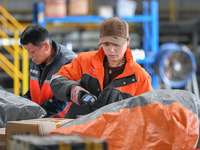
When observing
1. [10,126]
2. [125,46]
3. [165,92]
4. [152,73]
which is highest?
[125,46]

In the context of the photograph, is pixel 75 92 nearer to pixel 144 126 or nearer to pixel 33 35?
pixel 144 126

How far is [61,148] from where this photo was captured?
38.6 inches

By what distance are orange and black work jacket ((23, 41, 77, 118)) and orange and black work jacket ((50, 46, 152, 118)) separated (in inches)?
15.1

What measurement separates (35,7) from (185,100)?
5.76 metres

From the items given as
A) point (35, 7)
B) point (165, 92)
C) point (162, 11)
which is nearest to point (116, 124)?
point (165, 92)

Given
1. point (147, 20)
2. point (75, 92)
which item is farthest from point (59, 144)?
point (147, 20)

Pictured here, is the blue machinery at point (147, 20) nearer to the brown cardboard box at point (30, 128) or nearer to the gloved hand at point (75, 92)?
the gloved hand at point (75, 92)

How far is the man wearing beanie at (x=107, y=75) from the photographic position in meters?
2.26

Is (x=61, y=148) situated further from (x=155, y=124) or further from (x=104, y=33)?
(x=104, y=33)

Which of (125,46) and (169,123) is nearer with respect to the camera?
(169,123)

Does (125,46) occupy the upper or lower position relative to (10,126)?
upper

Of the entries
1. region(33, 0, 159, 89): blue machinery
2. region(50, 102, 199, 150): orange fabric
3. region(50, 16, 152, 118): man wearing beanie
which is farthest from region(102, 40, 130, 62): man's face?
region(33, 0, 159, 89): blue machinery

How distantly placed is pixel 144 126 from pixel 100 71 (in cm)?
86

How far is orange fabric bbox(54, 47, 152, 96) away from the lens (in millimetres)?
2303
